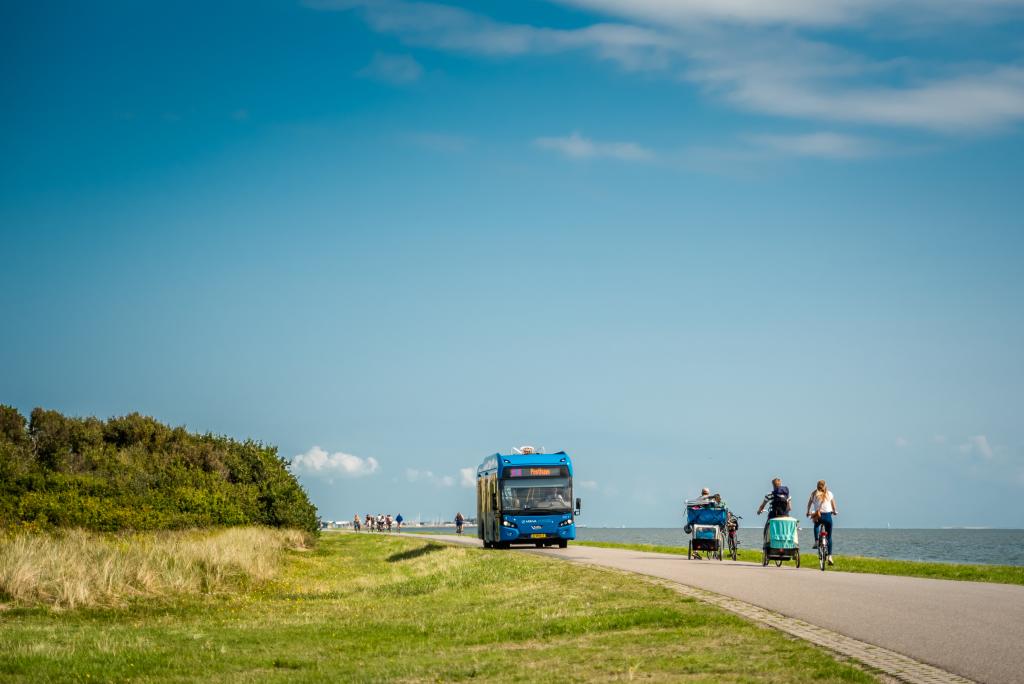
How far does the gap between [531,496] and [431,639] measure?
24602 millimetres

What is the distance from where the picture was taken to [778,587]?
60.3 ft

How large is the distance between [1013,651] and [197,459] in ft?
181

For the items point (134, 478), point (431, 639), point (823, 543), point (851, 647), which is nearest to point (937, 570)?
point (823, 543)

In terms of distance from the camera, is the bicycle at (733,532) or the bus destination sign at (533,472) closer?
the bicycle at (733,532)

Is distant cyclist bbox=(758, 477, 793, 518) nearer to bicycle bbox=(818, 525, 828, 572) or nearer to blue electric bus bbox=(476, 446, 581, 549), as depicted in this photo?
bicycle bbox=(818, 525, 828, 572)

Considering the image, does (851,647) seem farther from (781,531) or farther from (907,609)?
(781,531)

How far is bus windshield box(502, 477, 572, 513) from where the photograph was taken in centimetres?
3925

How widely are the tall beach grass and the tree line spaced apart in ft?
26.6

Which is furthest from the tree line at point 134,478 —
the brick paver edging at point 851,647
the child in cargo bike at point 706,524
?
the brick paver edging at point 851,647

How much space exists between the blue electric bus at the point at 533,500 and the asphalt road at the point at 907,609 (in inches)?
614

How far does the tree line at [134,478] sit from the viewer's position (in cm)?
4150

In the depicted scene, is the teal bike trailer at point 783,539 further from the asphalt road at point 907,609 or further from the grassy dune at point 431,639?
the grassy dune at point 431,639

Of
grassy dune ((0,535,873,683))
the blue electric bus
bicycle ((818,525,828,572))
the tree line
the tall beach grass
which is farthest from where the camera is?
the tree line

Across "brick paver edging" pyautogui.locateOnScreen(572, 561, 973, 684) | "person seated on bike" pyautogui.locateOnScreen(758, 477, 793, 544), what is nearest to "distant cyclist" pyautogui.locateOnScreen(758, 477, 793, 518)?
"person seated on bike" pyautogui.locateOnScreen(758, 477, 793, 544)
